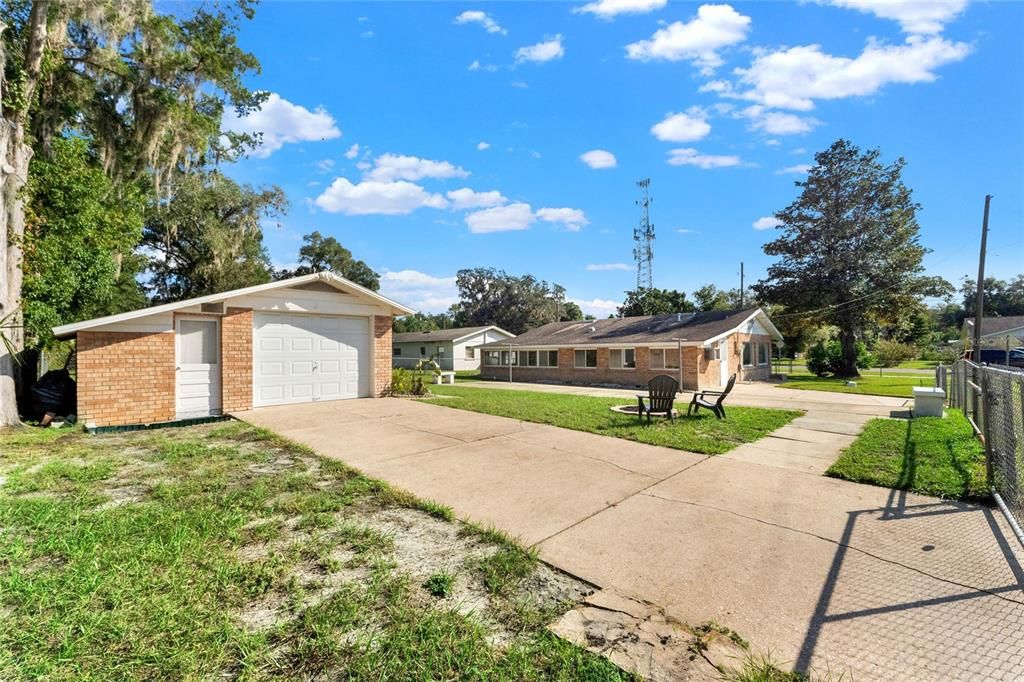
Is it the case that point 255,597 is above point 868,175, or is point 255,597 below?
below

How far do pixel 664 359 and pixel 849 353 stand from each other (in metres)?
14.3

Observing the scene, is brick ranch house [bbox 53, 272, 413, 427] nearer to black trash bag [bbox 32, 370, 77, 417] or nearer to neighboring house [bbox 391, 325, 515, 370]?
black trash bag [bbox 32, 370, 77, 417]

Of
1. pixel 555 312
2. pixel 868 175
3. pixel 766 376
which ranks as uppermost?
pixel 868 175

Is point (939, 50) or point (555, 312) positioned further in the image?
point (555, 312)

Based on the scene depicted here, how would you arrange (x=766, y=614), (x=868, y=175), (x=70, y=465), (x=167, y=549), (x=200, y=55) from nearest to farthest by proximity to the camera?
(x=766, y=614) < (x=167, y=549) < (x=70, y=465) < (x=200, y=55) < (x=868, y=175)

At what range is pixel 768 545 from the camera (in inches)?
143

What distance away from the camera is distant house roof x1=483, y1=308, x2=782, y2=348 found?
20.3 m

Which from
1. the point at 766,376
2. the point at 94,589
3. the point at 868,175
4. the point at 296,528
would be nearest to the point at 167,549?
the point at 94,589

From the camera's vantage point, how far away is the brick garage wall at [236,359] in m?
10.3

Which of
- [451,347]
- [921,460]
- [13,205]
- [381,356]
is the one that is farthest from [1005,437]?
[451,347]

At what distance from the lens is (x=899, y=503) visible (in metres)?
4.59

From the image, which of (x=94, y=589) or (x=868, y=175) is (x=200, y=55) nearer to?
(x=94, y=589)

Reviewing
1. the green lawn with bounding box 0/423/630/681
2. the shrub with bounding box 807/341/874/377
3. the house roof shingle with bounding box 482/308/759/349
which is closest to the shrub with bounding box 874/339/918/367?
the shrub with bounding box 807/341/874/377

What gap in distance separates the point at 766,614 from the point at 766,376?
2577cm
